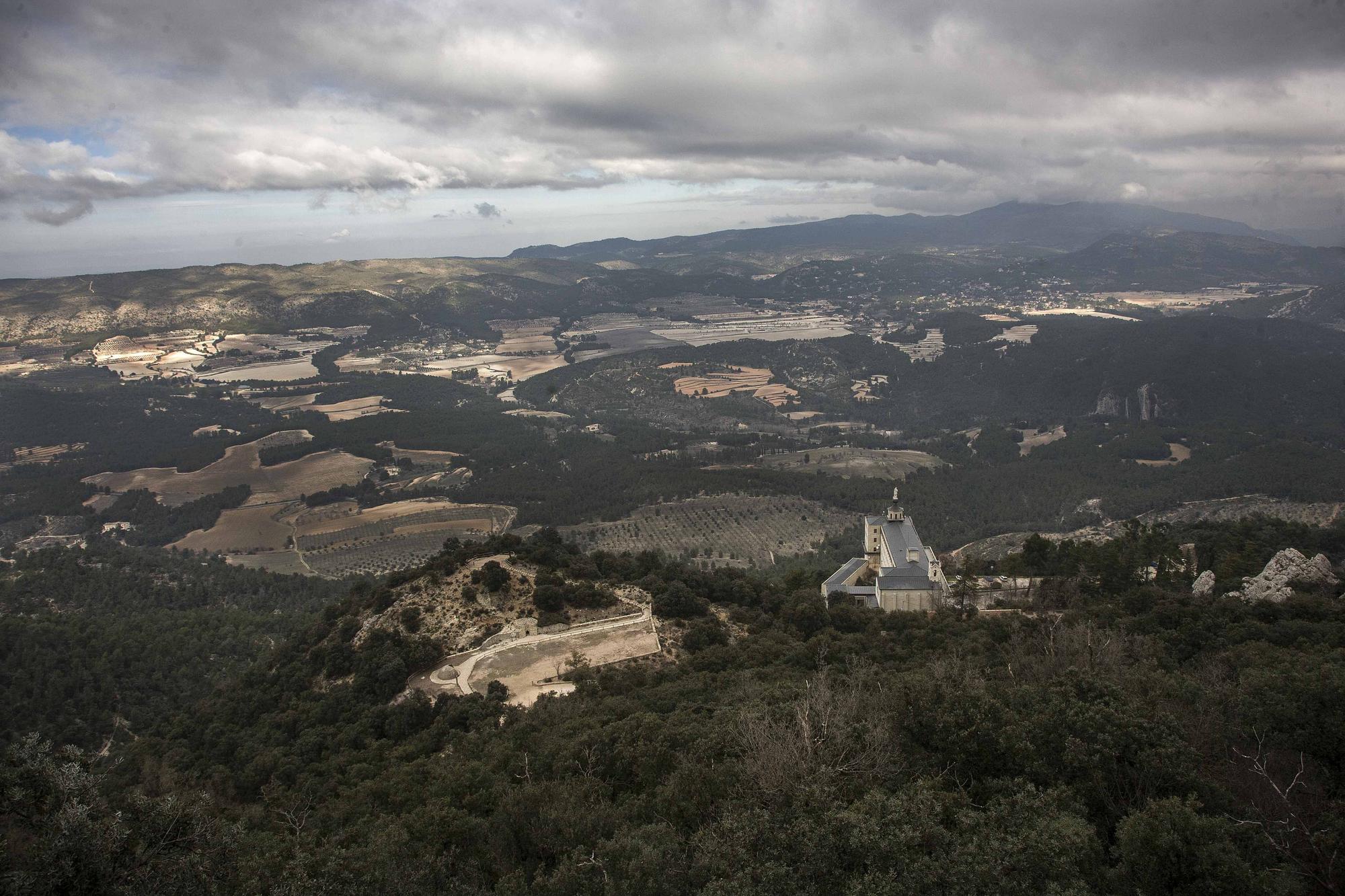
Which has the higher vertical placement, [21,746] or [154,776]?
[21,746]

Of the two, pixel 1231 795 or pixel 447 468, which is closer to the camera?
pixel 1231 795

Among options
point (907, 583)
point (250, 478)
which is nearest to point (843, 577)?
point (907, 583)

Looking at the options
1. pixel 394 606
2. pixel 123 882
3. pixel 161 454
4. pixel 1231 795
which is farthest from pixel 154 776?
pixel 161 454

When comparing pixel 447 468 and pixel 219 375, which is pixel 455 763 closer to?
pixel 447 468

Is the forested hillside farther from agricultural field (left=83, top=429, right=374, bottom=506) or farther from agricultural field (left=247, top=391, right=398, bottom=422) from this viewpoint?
agricultural field (left=247, top=391, right=398, bottom=422)

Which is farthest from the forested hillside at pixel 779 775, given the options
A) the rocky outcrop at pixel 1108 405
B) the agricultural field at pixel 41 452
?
the rocky outcrop at pixel 1108 405

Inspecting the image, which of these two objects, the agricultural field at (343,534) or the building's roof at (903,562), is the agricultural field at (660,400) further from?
the building's roof at (903,562)
